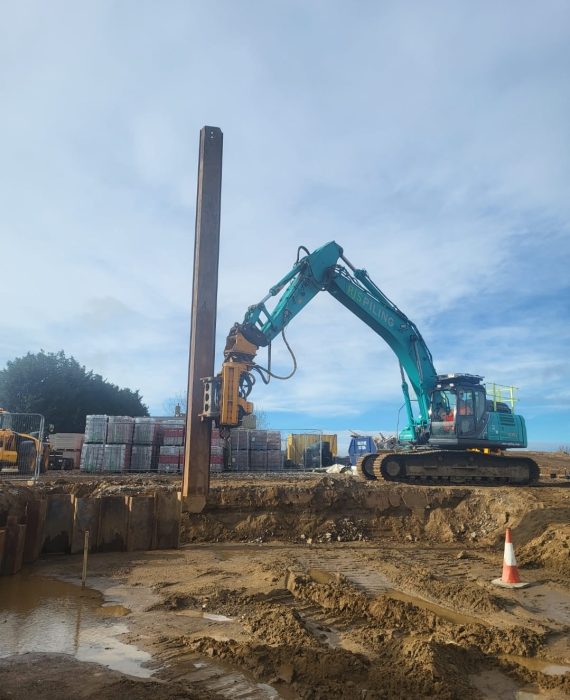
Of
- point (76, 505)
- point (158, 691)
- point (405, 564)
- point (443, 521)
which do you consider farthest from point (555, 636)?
point (76, 505)

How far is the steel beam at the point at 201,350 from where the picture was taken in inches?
386

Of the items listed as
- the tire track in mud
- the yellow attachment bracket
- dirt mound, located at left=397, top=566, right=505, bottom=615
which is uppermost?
the yellow attachment bracket

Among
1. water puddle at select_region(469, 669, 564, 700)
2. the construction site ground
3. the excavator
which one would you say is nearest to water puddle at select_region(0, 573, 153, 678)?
the construction site ground

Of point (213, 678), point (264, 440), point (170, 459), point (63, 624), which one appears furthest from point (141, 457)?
point (213, 678)

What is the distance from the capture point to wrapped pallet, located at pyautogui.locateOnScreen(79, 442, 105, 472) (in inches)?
850

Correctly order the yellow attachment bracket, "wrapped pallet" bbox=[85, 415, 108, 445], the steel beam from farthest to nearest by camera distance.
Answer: "wrapped pallet" bbox=[85, 415, 108, 445] < the steel beam < the yellow attachment bracket

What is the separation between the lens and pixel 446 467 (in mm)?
15203

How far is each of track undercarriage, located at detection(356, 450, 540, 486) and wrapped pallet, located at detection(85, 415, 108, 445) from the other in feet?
36.8

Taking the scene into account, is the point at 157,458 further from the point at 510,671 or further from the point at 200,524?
the point at 510,671

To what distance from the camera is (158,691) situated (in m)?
3.65

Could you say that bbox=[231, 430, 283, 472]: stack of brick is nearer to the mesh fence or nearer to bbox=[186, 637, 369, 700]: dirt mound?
the mesh fence

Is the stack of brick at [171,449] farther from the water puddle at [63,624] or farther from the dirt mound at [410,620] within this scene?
the dirt mound at [410,620]

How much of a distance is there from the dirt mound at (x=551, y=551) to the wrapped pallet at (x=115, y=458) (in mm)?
16205

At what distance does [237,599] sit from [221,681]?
2.07m
